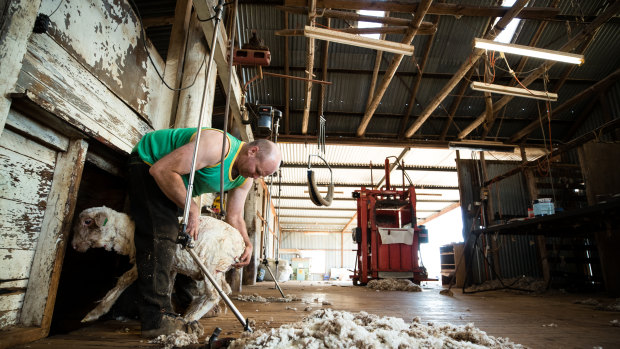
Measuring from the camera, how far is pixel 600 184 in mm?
4480

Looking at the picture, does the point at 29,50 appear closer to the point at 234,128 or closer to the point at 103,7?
the point at 103,7

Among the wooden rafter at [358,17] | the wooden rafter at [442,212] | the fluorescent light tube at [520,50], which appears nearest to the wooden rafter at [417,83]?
the wooden rafter at [358,17]

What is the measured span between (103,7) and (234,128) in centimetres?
355

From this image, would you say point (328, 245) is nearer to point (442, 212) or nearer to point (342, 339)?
point (442, 212)

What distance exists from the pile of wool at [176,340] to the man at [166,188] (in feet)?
0.30

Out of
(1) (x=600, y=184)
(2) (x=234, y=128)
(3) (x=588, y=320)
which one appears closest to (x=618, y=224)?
(1) (x=600, y=184)

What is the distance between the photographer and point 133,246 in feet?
6.68

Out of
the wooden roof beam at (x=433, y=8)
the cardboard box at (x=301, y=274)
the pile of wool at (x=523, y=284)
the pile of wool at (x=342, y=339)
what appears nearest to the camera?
the pile of wool at (x=342, y=339)

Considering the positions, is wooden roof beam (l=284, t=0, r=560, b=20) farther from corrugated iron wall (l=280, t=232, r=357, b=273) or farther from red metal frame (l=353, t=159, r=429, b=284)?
corrugated iron wall (l=280, t=232, r=357, b=273)

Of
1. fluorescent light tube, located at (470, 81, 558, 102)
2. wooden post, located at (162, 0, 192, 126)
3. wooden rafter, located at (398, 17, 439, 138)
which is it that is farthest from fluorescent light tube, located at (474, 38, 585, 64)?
wooden post, located at (162, 0, 192, 126)

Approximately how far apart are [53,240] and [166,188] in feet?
2.35

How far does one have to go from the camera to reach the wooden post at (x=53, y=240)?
5.26 ft

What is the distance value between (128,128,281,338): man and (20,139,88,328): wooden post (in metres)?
0.31

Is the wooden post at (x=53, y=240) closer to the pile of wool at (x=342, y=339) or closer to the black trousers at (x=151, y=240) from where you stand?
the black trousers at (x=151, y=240)
